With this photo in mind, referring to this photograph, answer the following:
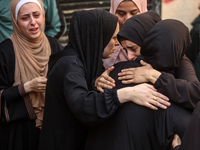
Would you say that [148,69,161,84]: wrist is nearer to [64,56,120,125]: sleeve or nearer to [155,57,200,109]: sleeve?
[155,57,200,109]: sleeve

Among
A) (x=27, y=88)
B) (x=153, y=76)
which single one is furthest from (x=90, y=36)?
(x=27, y=88)

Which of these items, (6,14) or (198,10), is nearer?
(6,14)

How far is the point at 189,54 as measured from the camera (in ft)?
15.4

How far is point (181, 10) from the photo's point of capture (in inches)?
195

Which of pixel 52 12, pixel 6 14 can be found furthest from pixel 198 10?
pixel 6 14

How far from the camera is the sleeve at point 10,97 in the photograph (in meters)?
2.87

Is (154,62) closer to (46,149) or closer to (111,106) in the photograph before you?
(111,106)

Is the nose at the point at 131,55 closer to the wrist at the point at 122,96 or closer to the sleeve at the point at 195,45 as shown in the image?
the wrist at the point at 122,96

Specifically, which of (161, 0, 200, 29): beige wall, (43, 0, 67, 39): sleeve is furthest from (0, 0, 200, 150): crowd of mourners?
(161, 0, 200, 29): beige wall

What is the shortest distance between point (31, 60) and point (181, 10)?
2848 mm

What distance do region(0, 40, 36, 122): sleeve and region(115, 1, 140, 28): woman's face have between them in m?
1.16

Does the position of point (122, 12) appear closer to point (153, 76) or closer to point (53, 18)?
point (53, 18)

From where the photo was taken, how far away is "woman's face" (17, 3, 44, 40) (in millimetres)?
3049

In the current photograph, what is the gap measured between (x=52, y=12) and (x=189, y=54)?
2.15 metres
